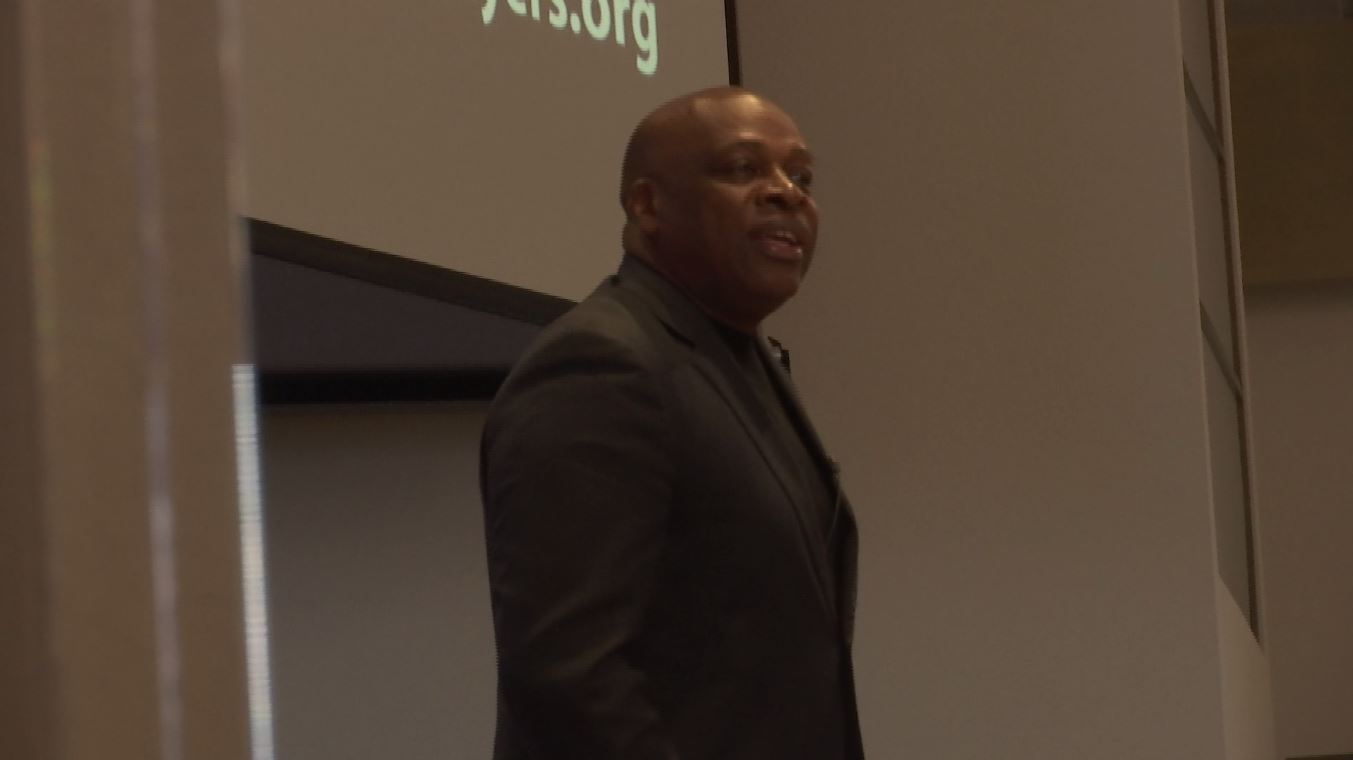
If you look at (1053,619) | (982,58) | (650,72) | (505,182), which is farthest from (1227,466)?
(505,182)

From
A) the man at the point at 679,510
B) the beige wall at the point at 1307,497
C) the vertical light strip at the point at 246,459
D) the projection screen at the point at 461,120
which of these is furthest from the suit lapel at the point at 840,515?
the beige wall at the point at 1307,497

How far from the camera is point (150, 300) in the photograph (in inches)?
10.7

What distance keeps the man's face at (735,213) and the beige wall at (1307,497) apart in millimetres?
8278

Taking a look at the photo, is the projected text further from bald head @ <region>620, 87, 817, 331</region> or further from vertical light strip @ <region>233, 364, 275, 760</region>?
vertical light strip @ <region>233, 364, 275, 760</region>

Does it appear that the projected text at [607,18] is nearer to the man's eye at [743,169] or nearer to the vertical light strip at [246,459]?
the man's eye at [743,169]

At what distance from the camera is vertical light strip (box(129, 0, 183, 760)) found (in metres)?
0.27

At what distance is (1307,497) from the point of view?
9523 mm

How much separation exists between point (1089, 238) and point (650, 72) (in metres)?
1.28

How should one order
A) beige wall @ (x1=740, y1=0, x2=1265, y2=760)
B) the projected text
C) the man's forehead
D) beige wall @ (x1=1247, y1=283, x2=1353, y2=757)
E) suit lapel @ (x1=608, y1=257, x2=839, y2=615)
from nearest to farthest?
suit lapel @ (x1=608, y1=257, x2=839, y2=615) → the man's forehead → the projected text → beige wall @ (x1=740, y1=0, x2=1265, y2=760) → beige wall @ (x1=1247, y1=283, x2=1353, y2=757)

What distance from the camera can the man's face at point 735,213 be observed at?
1550 millimetres

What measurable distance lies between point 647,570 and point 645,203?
1.10 ft

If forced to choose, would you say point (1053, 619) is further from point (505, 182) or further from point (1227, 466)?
point (505, 182)

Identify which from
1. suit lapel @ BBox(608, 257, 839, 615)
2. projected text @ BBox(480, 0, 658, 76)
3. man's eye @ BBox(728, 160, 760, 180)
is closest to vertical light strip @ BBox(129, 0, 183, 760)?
suit lapel @ BBox(608, 257, 839, 615)

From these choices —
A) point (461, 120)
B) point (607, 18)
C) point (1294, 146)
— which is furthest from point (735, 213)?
point (1294, 146)
